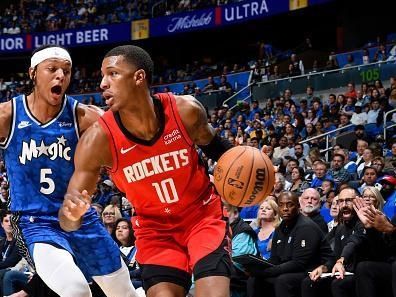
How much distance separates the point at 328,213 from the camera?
358 inches

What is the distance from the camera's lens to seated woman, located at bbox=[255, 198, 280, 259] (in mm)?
8156

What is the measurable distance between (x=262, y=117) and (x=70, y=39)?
557 inches

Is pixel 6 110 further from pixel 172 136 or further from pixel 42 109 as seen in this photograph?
pixel 172 136

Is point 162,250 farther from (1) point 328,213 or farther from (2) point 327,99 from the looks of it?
(2) point 327,99

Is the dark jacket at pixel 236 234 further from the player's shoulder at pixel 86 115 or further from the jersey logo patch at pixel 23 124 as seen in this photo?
the jersey logo patch at pixel 23 124

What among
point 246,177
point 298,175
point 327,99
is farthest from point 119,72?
point 327,99

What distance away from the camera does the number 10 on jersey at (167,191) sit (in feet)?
Answer: 13.0

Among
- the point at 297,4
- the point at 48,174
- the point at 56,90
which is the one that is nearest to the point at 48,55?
the point at 56,90

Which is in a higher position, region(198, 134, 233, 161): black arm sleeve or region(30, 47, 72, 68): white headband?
region(30, 47, 72, 68): white headband

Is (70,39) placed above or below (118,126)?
above

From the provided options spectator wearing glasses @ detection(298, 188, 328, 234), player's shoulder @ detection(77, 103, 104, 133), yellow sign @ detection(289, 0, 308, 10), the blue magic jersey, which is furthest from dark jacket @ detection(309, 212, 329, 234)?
yellow sign @ detection(289, 0, 308, 10)

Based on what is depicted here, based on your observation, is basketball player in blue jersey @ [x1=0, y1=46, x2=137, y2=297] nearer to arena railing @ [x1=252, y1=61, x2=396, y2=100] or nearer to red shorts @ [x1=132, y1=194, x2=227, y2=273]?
red shorts @ [x1=132, y1=194, x2=227, y2=273]

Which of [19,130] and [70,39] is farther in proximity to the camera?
[70,39]

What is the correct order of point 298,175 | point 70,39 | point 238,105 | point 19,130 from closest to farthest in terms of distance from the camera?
point 19,130 < point 298,175 < point 238,105 < point 70,39
